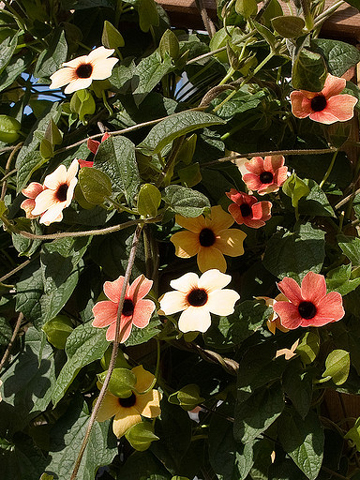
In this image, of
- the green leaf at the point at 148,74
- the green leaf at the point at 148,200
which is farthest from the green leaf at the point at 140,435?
the green leaf at the point at 148,74

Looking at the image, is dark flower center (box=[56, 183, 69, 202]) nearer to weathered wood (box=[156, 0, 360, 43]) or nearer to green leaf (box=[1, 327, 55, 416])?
green leaf (box=[1, 327, 55, 416])

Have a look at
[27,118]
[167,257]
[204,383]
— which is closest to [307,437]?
[204,383]

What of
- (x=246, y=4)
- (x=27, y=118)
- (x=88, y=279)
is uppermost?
(x=246, y=4)

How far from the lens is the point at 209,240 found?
2.23ft

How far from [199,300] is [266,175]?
0.22 m

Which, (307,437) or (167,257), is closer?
(307,437)

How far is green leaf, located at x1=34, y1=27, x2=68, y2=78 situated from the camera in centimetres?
78

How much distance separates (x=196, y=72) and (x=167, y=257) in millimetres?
250

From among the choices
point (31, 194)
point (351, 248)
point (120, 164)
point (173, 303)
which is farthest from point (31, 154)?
point (351, 248)

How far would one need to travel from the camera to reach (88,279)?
75 cm

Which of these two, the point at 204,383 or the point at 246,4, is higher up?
the point at 246,4

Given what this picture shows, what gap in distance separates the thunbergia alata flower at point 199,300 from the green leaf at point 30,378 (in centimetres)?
21

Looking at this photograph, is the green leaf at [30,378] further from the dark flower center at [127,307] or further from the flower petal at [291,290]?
the flower petal at [291,290]

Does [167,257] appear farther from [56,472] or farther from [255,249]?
[56,472]
